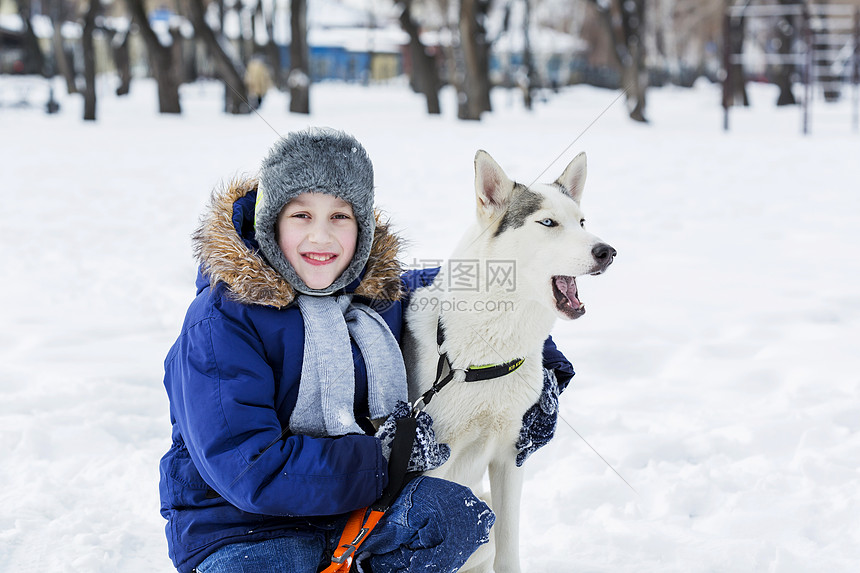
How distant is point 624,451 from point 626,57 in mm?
16887

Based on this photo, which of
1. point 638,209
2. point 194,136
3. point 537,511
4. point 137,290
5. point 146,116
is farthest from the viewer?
point 146,116

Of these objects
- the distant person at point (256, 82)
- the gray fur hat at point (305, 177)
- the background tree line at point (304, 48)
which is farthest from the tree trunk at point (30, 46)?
the gray fur hat at point (305, 177)

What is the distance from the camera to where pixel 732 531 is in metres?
2.93

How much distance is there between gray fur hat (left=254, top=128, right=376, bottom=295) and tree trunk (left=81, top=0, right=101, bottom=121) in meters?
18.6

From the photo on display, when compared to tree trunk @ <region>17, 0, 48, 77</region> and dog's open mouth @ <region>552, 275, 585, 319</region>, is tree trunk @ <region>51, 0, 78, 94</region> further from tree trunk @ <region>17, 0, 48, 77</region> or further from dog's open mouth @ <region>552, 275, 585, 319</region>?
dog's open mouth @ <region>552, 275, 585, 319</region>

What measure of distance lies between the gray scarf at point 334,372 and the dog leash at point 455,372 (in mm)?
137

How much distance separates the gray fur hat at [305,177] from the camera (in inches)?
86.6

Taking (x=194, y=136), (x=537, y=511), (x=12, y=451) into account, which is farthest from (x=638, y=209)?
(x=194, y=136)

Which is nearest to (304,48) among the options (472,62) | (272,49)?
(472,62)

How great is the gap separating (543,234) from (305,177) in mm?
808

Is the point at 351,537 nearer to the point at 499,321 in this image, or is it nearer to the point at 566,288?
the point at 499,321

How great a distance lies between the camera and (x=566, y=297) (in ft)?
8.15

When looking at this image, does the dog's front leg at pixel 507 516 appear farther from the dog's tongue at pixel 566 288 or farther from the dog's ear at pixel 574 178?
Answer: the dog's ear at pixel 574 178

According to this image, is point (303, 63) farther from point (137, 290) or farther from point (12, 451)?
point (12, 451)
